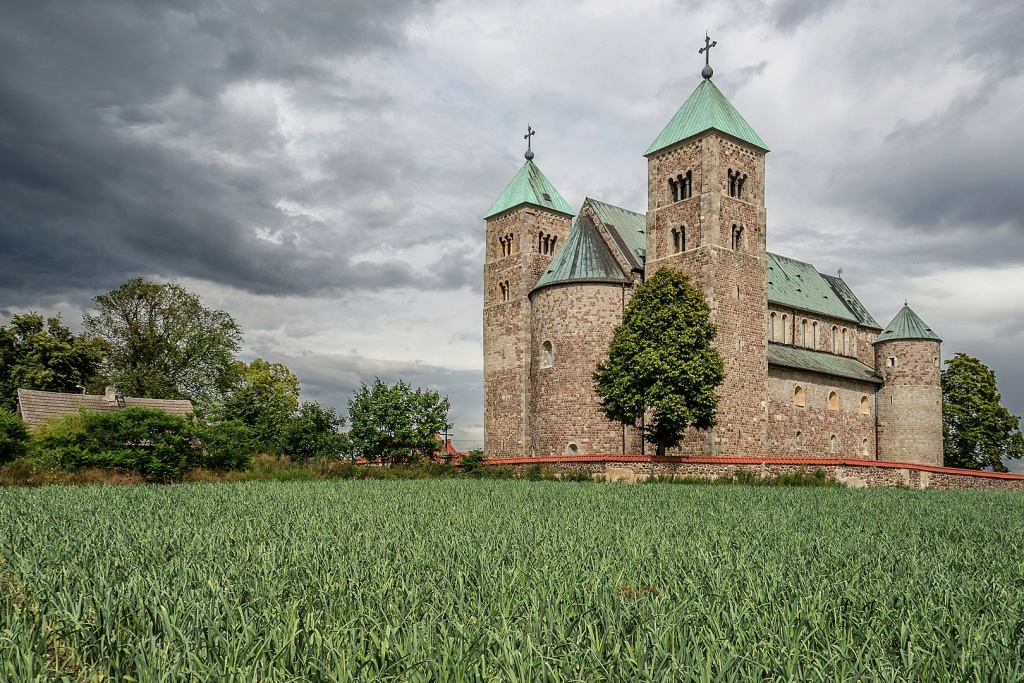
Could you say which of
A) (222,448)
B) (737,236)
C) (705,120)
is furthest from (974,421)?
(222,448)

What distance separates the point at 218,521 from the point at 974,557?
7.86 meters

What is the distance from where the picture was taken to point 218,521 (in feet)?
29.3

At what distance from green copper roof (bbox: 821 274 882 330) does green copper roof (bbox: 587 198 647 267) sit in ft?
57.1

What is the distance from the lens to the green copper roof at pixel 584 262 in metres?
39.1

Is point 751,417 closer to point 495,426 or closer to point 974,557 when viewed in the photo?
point 495,426

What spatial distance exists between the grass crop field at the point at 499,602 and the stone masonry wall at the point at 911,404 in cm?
4256

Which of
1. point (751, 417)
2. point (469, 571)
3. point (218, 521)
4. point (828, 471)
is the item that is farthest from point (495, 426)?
point (469, 571)

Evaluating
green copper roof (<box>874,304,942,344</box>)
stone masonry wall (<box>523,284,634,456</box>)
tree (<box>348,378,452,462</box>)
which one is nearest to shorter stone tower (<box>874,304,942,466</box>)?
green copper roof (<box>874,304,942,344</box>)

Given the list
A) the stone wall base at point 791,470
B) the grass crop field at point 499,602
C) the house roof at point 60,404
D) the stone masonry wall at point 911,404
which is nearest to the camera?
the grass crop field at point 499,602

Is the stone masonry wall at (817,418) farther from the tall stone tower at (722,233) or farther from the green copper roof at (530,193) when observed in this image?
the green copper roof at (530,193)

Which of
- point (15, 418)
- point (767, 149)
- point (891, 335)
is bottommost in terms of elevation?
point (15, 418)

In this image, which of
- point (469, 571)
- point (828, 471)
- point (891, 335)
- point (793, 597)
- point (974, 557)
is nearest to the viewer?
point (793, 597)

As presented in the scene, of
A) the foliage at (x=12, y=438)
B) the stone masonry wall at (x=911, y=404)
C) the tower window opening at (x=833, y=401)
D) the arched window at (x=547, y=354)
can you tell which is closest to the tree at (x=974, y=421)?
the stone masonry wall at (x=911, y=404)

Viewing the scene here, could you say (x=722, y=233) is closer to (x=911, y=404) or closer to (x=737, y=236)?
(x=737, y=236)
